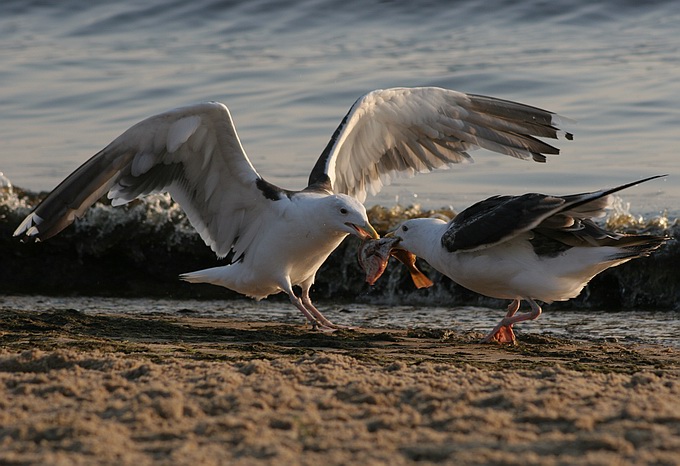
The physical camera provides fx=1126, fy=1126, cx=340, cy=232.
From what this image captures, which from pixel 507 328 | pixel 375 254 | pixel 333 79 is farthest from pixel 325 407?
pixel 333 79

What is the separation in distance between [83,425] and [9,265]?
7.04m

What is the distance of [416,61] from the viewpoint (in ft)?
58.2

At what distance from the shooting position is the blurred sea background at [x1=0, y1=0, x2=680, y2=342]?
40.7ft

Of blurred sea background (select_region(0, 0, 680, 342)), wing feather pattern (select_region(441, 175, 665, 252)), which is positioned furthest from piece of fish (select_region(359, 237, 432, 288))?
blurred sea background (select_region(0, 0, 680, 342))

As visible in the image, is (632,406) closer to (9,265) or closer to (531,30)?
(9,265)

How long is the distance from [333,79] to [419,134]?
26.0 ft

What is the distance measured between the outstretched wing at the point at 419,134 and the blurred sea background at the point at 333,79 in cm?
125

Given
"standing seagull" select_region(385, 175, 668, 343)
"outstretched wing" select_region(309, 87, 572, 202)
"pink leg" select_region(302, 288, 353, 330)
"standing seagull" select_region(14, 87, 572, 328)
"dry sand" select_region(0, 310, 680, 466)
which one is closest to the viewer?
"dry sand" select_region(0, 310, 680, 466)

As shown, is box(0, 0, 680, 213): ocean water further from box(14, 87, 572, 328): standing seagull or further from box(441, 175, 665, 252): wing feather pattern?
box(441, 175, 665, 252): wing feather pattern

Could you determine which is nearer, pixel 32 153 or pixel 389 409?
pixel 389 409

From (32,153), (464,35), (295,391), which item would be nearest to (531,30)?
(464,35)

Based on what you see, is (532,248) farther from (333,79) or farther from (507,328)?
(333,79)

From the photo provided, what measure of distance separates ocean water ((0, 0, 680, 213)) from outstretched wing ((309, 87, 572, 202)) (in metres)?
2.32

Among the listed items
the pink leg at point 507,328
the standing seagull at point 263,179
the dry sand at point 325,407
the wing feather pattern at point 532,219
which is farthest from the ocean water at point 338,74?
the dry sand at point 325,407
